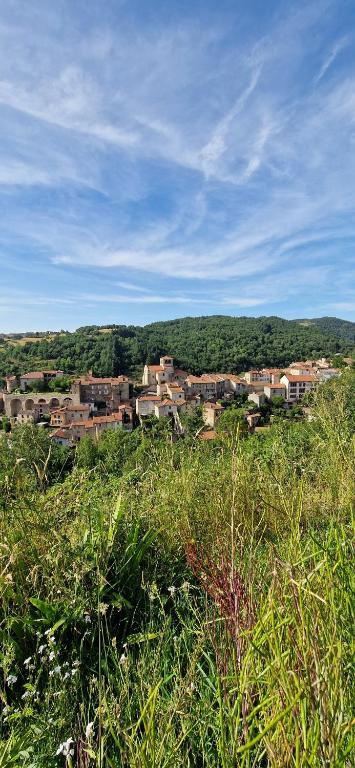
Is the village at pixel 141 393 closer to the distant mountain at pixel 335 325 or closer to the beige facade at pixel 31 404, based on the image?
the beige facade at pixel 31 404

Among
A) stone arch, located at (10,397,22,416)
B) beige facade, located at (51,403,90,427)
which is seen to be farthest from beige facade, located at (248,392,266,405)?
stone arch, located at (10,397,22,416)

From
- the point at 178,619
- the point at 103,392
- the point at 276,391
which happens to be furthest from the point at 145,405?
the point at 178,619

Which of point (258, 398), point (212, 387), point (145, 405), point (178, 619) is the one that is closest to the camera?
point (178, 619)

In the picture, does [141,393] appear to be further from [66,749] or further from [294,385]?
[66,749]

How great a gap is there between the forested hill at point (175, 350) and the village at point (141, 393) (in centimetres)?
609

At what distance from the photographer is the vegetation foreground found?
760mm

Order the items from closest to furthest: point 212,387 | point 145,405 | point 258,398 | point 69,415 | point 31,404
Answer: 1. point 69,415
2. point 31,404
3. point 145,405
4. point 258,398
5. point 212,387

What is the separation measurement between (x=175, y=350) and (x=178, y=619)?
7142 centimetres

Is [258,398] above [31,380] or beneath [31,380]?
beneath

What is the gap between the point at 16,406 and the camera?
135 feet

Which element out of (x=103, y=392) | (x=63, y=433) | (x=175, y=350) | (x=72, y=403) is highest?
(x=175, y=350)

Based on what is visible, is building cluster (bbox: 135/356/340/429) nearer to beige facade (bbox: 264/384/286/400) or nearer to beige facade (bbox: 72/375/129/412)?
beige facade (bbox: 264/384/286/400)

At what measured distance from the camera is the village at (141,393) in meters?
40.7

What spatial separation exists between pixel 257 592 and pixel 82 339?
75424mm
